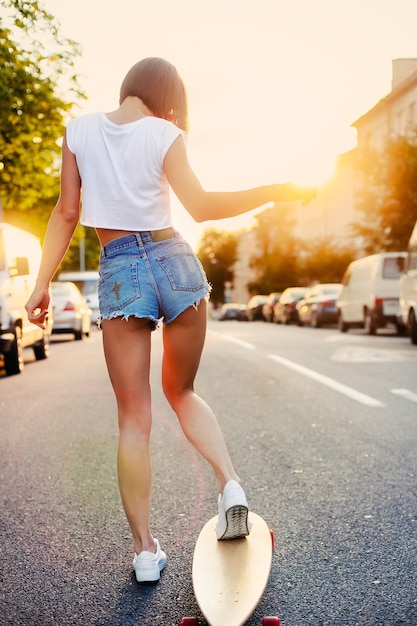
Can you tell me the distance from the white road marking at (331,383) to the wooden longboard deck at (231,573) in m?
5.27

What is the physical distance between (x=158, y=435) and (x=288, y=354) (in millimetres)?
8826

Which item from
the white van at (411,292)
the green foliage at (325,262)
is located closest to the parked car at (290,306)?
the green foliage at (325,262)

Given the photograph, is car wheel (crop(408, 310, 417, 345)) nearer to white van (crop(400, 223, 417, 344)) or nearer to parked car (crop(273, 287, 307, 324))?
white van (crop(400, 223, 417, 344))

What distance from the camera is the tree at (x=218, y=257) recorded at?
127m

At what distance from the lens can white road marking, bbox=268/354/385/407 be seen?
8.65 metres

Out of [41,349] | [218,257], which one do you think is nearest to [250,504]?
[41,349]

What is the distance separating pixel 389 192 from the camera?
2992 centimetres

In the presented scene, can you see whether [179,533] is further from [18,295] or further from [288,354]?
[288,354]

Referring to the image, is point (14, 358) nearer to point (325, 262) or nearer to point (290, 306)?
point (290, 306)

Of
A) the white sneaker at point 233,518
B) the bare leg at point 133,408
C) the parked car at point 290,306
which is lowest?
the parked car at point 290,306

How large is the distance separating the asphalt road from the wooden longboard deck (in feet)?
0.40

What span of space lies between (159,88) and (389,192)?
90.0ft


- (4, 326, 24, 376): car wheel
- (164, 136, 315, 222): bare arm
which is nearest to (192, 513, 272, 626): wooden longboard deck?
(164, 136, 315, 222): bare arm

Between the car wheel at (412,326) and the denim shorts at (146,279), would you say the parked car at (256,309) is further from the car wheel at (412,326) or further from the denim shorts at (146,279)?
the denim shorts at (146,279)
